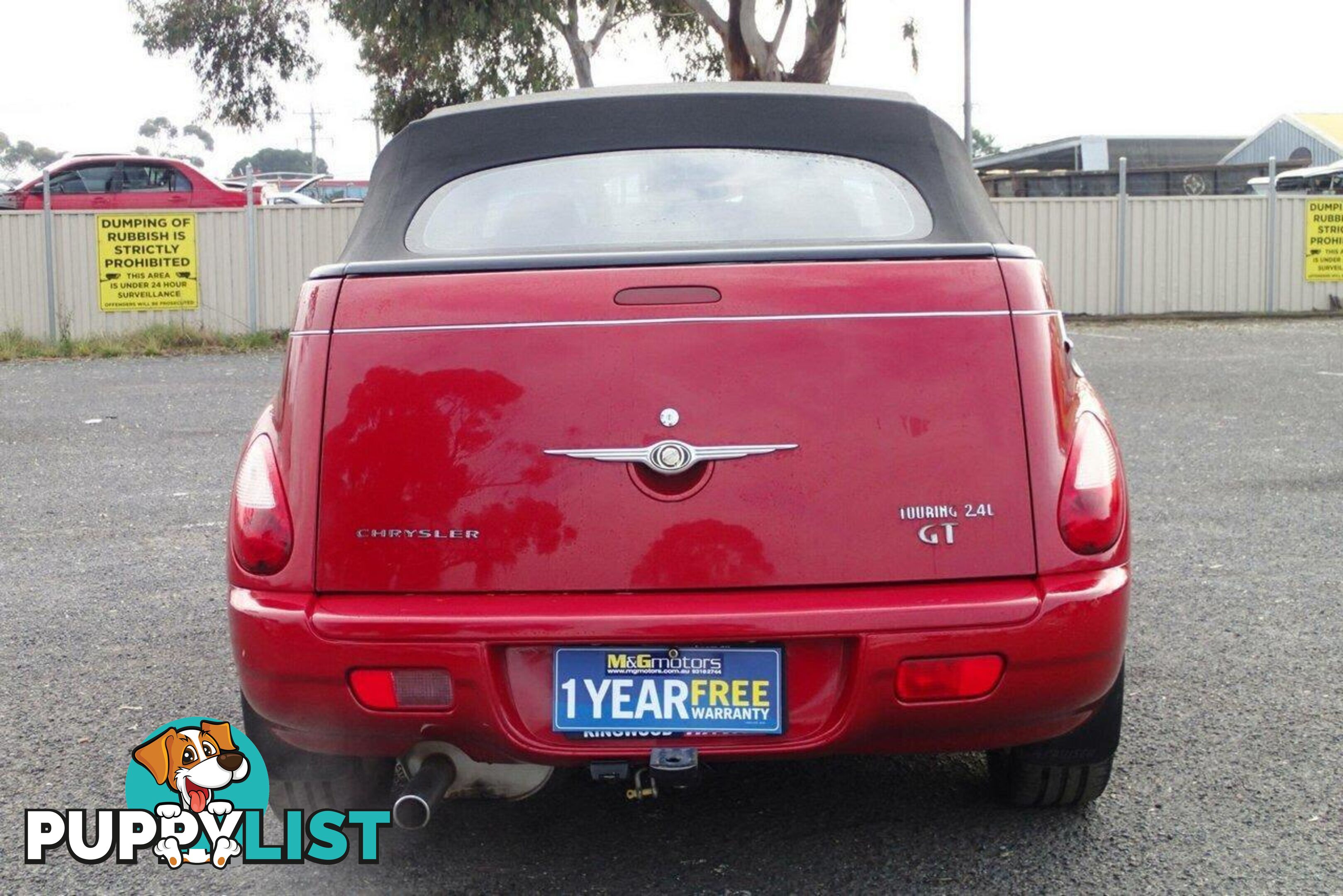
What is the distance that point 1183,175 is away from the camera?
21375mm

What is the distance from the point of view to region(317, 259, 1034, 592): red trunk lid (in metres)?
2.70

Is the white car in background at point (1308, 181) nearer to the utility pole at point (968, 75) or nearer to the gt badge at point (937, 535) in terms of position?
the utility pole at point (968, 75)

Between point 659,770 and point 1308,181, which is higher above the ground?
point 1308,181

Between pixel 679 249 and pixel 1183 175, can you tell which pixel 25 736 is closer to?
pixel 679 249

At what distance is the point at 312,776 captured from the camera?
3.13 metres

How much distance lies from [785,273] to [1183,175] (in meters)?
20.1

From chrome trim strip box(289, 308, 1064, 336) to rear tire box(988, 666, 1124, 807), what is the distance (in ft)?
2.67

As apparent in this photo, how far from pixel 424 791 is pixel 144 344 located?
47.8 ft

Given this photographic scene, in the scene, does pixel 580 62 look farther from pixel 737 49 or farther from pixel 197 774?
pixel 197 774

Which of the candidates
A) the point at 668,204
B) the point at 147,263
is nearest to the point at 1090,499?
the point at 668,204

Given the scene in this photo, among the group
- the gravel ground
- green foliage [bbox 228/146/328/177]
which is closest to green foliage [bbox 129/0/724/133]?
the gravel ground

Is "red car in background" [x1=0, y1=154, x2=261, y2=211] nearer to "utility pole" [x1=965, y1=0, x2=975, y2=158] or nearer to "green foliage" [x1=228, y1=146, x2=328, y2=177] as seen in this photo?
"utility pole" [x1=965, y1=0, x2=975, y2=158]

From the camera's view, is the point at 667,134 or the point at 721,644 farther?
the point at 667,134

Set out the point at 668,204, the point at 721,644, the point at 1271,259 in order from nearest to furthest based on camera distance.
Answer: the point at 721,644 < the point at 668,204 < the point at 1271,259
